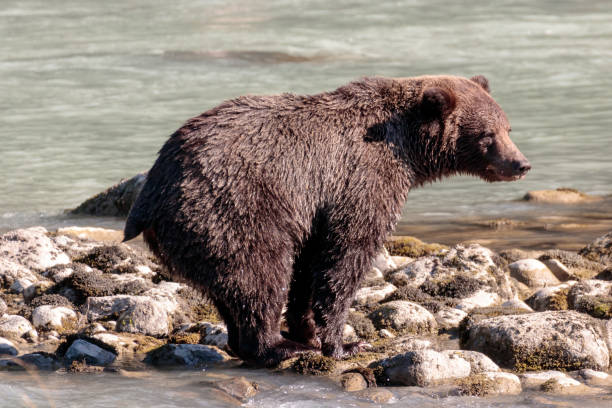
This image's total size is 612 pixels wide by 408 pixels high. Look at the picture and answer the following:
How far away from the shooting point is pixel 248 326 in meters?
6.79

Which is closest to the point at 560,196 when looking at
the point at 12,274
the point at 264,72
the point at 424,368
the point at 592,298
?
the point at 592,298

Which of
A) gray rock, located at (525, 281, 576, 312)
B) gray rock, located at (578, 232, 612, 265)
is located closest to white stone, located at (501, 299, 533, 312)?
gray rock, located at (525, 281, 576, 312)

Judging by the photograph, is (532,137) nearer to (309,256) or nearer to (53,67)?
(309,256)

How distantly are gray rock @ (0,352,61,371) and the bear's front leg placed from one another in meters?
2.08

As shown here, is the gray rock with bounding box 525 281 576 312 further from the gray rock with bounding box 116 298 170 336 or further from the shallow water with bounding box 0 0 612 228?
the shallow water with bounding box 0 0 612 228

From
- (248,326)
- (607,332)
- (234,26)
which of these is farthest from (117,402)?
(234,26)

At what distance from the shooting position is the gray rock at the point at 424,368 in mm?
6457

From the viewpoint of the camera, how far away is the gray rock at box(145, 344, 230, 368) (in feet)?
23.9

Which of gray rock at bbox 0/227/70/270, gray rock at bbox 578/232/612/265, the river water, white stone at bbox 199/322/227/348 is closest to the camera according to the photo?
white stone at bbox 199/322/227/348

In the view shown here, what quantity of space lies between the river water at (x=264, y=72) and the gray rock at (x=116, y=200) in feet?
1.22

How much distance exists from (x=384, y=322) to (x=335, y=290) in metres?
1.23

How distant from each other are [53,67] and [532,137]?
61.1 ft

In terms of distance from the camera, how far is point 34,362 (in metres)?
7.11

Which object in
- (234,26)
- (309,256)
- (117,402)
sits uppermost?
(234,26)
